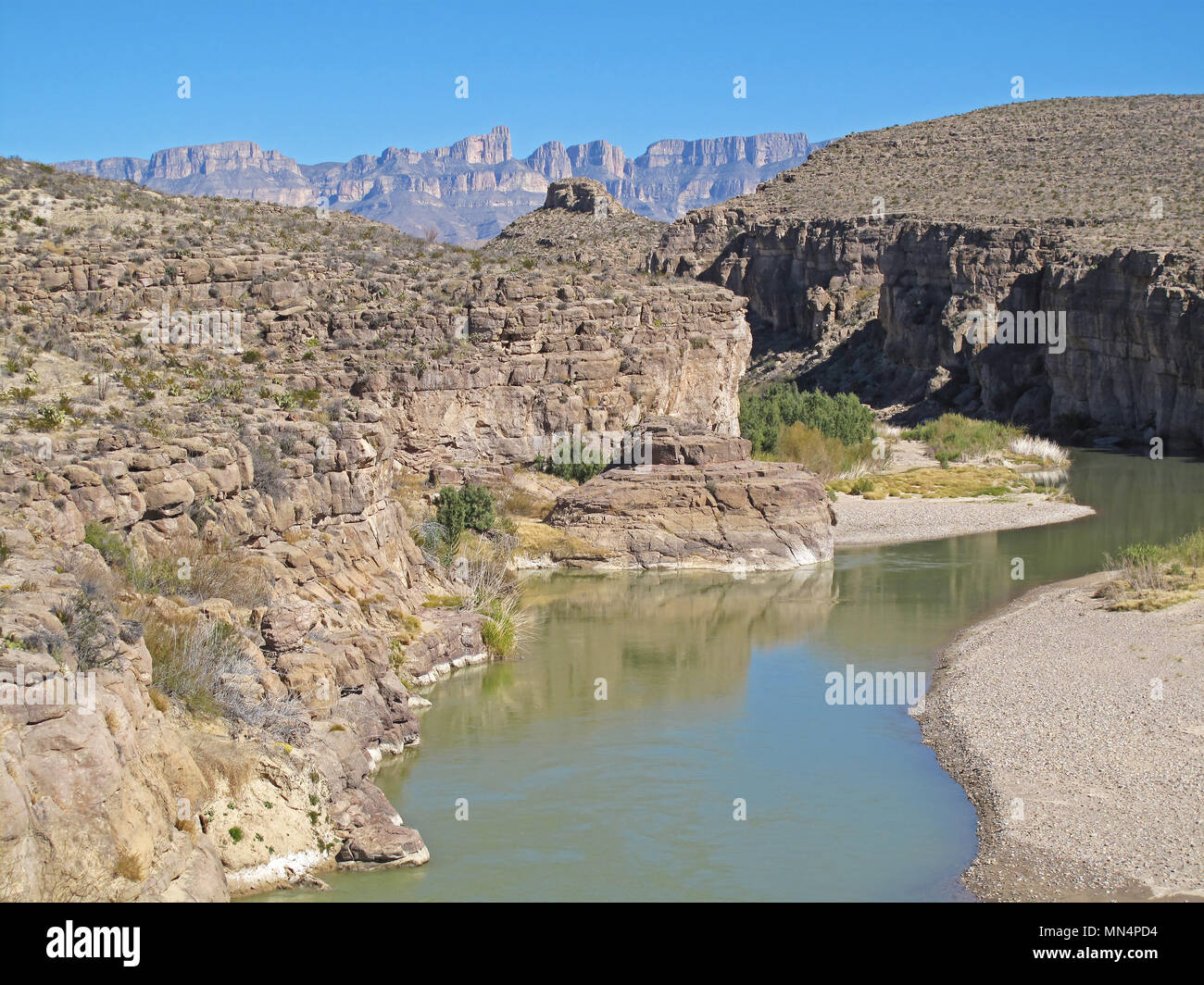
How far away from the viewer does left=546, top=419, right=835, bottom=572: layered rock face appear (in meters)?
30.8

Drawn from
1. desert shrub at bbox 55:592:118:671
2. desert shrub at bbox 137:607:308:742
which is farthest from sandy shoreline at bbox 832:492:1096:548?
desert shrub at bbox 55:592:118:671

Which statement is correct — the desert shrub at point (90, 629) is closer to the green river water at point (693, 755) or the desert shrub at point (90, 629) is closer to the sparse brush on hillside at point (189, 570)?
the sparse brush on hillside at point (189, 570)

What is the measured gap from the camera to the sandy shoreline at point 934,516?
36.7 meters

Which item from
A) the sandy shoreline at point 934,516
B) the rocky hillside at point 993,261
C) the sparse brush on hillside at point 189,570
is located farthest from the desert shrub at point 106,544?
the rocky hillside at point 993,261

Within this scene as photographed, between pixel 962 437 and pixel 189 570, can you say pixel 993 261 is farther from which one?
pixel 189 570

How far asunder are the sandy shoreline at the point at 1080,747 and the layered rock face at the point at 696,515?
6779 millimetres

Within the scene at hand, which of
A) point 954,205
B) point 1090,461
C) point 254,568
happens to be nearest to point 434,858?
point 254,568

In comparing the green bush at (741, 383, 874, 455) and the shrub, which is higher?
the green bush at (741, 383, 874, 455)

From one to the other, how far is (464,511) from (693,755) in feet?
38.0

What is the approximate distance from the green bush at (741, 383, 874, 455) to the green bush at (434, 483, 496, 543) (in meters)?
15.6

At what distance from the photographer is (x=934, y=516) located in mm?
39125

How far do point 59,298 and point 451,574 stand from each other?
11.4m

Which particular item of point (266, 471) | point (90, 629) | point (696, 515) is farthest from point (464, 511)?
point (90, 629)

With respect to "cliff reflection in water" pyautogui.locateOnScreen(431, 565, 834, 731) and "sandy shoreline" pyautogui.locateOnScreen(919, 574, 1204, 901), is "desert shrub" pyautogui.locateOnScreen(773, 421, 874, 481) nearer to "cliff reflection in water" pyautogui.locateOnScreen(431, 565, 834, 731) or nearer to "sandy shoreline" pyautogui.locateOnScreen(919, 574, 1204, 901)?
"cliff reflection in water" pyautogui.locateOnScreen(431, 565, 834, 731)
